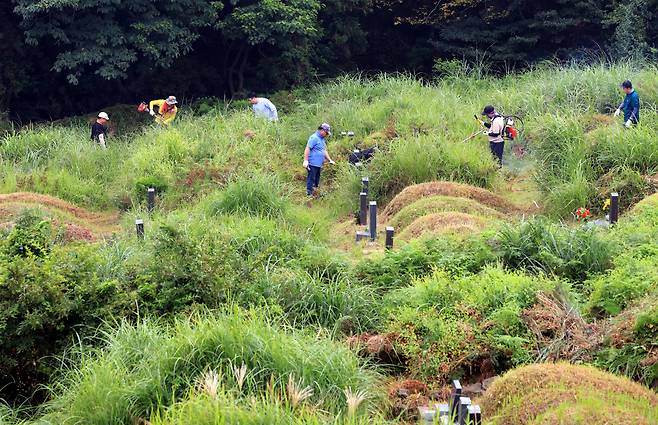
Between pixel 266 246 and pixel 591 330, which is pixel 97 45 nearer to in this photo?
pixel 266 246

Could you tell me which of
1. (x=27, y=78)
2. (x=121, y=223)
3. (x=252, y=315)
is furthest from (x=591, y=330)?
(x=27, y=78)

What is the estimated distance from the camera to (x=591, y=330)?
23.2 ft

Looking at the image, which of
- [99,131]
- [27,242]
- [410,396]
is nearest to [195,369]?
[410,396]

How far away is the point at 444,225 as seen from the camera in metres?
10.6

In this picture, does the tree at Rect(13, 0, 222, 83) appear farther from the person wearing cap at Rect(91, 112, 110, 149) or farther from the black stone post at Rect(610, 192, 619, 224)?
the black stone post at Rect(610, 192, 619, 224)

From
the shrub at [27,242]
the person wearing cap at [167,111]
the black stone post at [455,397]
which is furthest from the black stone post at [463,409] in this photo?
the person wearing cap at [167,111]

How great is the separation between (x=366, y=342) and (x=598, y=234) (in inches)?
125

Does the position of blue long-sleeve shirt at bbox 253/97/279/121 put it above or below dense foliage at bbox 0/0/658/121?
below

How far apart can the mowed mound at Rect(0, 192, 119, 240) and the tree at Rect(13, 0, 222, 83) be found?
7.98 m

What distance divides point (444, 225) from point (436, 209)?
0.91 metres

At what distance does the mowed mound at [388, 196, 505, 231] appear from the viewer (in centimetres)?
1153

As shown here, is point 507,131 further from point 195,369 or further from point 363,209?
point 195,369

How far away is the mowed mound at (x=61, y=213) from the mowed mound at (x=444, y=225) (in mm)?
4331

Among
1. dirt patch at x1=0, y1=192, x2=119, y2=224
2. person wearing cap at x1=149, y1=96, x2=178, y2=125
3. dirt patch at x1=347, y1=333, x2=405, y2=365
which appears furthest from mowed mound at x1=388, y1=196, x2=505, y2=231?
person wearing cap at x1=149, y1=96, x2=178, y2=125
